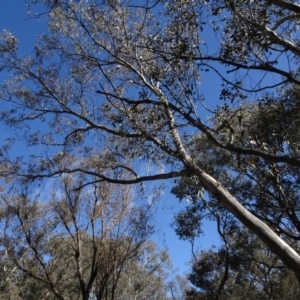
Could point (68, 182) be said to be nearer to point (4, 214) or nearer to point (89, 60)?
point (89, 60)

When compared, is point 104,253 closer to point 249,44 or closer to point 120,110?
point 120,110

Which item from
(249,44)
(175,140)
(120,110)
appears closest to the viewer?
(249,44)

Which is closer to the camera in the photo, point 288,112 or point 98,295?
point 288,112

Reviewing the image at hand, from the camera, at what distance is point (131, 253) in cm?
1170

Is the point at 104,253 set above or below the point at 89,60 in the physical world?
below

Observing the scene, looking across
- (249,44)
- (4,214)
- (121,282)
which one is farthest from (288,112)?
(121,282)

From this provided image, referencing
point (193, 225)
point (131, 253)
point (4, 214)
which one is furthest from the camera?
point (4, 214)

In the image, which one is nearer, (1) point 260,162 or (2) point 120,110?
(2) point 120,110

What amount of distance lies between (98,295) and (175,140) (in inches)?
216

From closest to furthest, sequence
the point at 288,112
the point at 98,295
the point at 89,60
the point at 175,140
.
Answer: the point at 175,140, the point at 288,112, the point at 89,60, the point at 98,295

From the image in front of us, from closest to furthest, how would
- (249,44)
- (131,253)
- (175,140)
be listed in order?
1. (249,44)
2. (175,140)
3. (131,253)

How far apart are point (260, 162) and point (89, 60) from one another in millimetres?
4466

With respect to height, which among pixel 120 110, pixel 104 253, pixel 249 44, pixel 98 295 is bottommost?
pixel 98 295

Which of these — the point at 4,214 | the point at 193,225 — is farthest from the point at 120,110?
the point at 4,214
